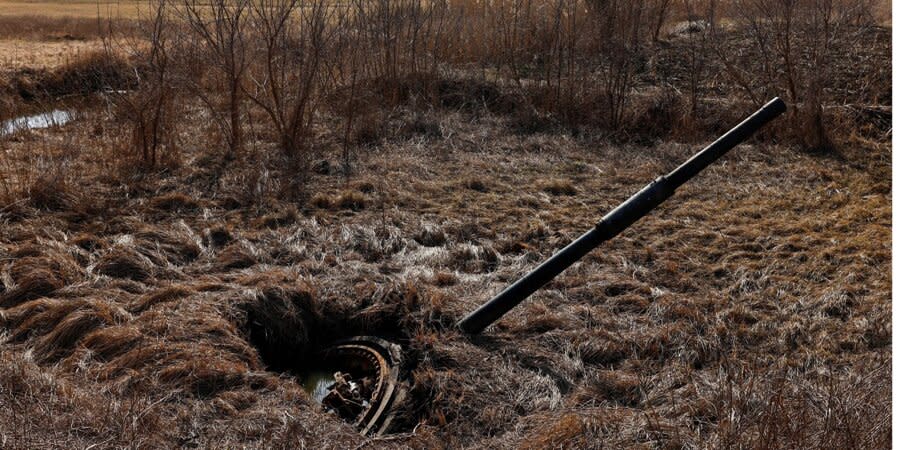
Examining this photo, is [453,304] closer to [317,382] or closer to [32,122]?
[317,382]

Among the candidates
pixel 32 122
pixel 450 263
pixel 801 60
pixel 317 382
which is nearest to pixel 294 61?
pixel 450 263

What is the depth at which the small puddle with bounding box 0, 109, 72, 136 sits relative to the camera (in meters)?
8.73

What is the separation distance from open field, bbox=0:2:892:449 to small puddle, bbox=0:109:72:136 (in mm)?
161

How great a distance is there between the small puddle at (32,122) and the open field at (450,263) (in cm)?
16

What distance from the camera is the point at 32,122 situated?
1111 cm

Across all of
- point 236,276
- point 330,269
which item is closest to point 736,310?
point 330,269

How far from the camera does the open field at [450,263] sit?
411 cm

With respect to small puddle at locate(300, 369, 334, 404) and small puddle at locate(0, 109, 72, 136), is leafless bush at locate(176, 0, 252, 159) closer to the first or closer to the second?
small puddle at locate(0, 109, 72, 136)

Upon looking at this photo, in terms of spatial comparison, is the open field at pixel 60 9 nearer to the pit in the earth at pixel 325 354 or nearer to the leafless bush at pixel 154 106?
the leafless bush at pixel 154 106

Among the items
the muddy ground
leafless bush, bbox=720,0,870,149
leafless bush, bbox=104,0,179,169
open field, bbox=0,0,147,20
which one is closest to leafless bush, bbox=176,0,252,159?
leafless bush, bbox=104,0,179,169

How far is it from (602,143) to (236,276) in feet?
15.2

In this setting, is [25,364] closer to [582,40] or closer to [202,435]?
[202,435]

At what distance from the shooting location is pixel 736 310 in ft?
17.6

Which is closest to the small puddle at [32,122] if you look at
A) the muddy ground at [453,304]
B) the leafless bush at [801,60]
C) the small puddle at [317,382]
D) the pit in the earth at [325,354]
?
the muddy ground at [453,304]
